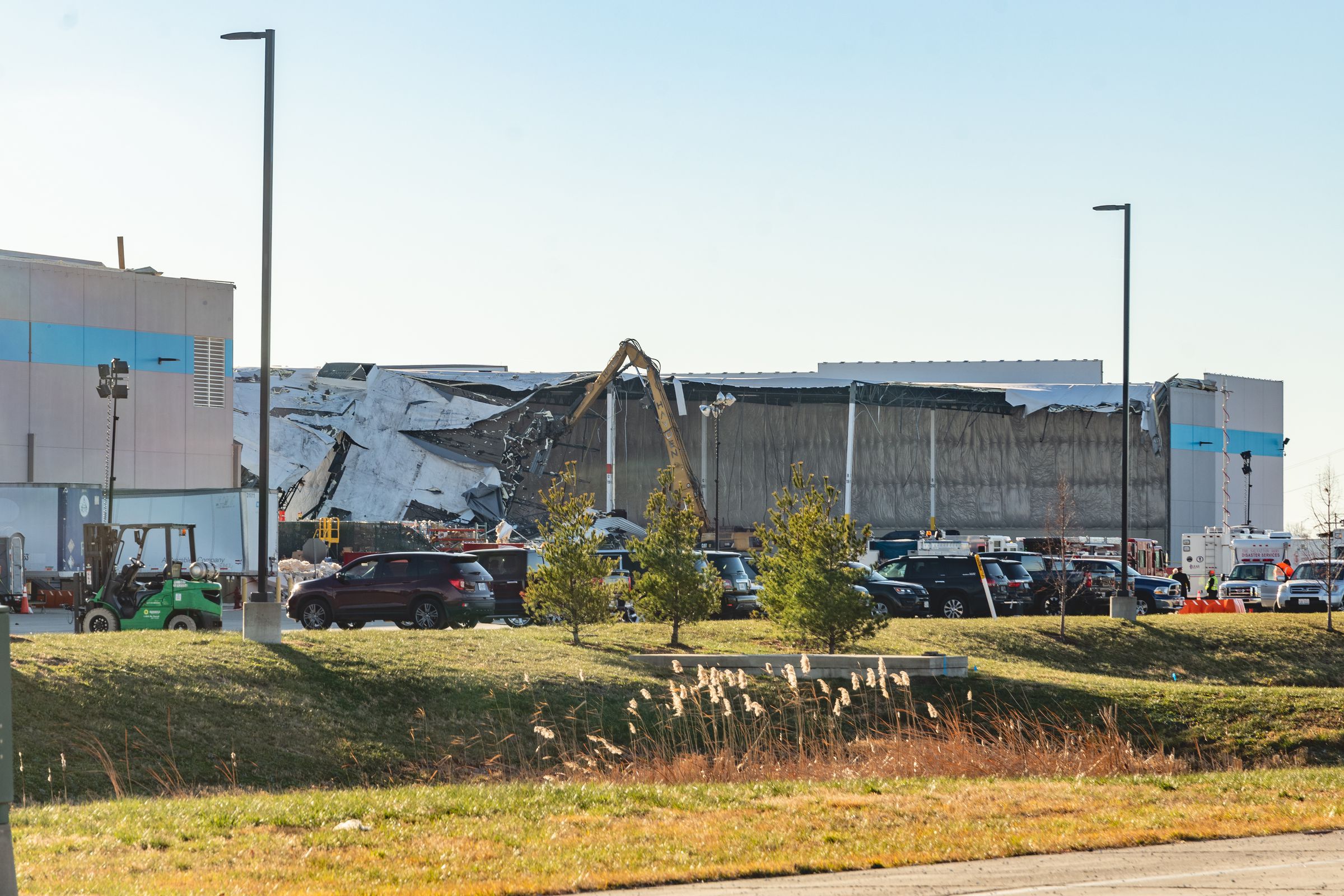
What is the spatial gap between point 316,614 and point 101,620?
3.97m

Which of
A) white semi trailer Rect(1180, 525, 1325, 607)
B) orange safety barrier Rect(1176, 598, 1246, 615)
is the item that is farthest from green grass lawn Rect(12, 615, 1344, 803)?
white semi trailer Rect(1180, 525, 1325, 607)

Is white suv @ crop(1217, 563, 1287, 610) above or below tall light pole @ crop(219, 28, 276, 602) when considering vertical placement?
below

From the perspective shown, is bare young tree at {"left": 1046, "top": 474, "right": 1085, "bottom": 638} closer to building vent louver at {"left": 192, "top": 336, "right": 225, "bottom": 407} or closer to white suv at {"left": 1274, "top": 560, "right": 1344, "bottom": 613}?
white suv at {"left": 1274, "top": 560, "right": 1344, "bottom": 613}

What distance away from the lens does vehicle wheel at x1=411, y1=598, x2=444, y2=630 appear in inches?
1042

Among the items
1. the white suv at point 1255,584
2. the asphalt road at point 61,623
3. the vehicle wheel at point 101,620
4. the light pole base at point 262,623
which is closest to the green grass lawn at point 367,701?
the light pole base at point 262,623

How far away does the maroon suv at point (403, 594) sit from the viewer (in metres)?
26.5

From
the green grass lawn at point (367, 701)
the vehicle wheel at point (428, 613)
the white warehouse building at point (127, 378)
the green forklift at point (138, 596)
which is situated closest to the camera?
the green grass lawn at point (367, 701)

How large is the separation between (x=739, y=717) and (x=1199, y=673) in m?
13.7

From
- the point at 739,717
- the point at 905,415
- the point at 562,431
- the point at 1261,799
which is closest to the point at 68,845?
the point at 1261,799

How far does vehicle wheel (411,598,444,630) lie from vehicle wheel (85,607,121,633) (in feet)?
17.2

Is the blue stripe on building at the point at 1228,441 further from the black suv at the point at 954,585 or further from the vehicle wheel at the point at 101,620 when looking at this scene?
the vehicle wheel at the point at 101,620

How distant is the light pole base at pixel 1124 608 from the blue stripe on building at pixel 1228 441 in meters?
49.6

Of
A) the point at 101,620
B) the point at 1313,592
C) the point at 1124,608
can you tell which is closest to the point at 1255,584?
the point at 1313,592

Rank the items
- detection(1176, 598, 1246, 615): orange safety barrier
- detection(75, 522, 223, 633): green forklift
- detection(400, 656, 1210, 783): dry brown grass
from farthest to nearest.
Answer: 1. detection(1176, 598, 1246, 615): orange safety barrier
2. detection(75, 522, 223, 633): green forklift
3. detection(400, 656, 1210, 783): dry brown grass
